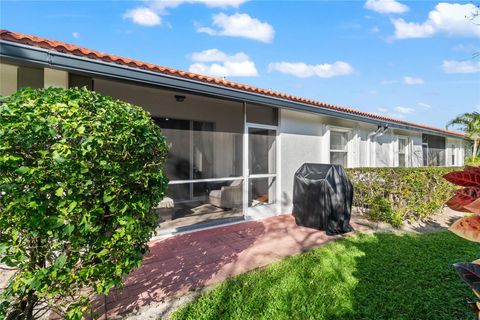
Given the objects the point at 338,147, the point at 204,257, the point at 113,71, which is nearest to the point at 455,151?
the point at 338,147

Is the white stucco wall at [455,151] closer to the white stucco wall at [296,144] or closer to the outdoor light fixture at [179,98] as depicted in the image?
the white stucco wall at [296,144]

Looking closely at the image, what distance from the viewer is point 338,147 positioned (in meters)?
9.10

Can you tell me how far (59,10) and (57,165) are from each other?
613cm

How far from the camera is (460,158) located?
740 inches

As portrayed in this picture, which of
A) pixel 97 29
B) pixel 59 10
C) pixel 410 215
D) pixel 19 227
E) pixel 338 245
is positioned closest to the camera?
pixel 19 227

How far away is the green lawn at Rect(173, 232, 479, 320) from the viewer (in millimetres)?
2689

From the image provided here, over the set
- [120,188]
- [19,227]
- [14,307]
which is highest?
[120,188]

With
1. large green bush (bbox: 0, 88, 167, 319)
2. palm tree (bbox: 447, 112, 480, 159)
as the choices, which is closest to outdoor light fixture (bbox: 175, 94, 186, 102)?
large green bush (bbox: 0, 88, 167, 319)

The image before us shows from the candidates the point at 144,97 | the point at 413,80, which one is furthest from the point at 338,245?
the point at 413,80

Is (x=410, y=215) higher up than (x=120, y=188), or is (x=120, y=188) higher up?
(x=120, y=188)

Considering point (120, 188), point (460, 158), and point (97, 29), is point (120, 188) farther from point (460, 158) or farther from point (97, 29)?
point (460, 158)

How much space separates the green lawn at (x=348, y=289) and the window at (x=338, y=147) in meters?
4.75

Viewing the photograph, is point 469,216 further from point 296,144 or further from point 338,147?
point 338,147

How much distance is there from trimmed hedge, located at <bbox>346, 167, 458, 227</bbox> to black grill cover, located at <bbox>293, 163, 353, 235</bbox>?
121 cm
